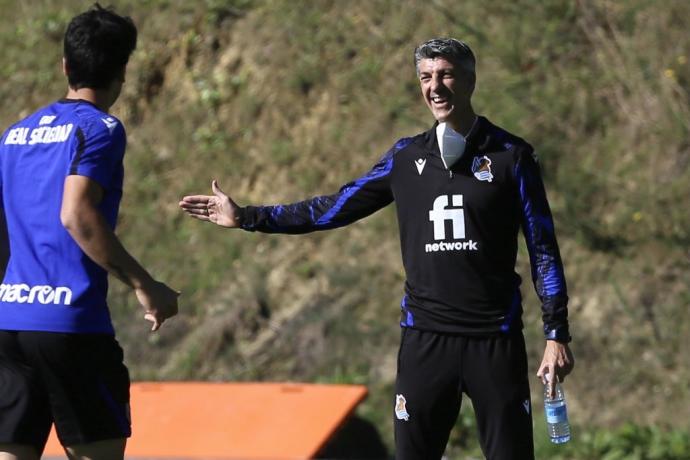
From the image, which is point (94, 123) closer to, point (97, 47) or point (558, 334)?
point (97, 47)

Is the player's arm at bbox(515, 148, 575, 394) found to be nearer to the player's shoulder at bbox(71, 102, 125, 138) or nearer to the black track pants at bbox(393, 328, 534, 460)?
the black track pants at bbox(393, 328, 534, 460)

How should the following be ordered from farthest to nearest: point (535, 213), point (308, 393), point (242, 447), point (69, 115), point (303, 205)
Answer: point (308, 393) < point (242, 447) < point (303, 205) < point (535, 213) < point (69, 115)

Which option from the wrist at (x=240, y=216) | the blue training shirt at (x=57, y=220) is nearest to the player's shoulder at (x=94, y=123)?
the blue training shirt at (x=57, y=220)

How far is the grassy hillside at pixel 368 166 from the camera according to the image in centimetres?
1027

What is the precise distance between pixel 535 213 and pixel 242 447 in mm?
4137

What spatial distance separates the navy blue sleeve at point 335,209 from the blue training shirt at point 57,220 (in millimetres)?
1212

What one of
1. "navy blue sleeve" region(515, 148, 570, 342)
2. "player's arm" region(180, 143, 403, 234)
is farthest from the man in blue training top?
"navy blue sleeve" region(515, 148, 570, 342)

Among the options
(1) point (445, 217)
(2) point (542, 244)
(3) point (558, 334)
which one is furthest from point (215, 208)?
(3) point (558, 334)

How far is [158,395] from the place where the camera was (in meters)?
9.72

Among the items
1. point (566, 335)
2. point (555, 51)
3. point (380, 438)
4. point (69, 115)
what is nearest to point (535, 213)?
point (566, 335)

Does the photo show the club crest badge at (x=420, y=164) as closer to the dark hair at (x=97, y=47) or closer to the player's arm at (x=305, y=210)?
the player's arm at (x=305, y=210)

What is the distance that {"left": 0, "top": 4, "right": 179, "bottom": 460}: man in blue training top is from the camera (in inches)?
180

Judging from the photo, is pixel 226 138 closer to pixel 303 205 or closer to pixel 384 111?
pixel 384 111

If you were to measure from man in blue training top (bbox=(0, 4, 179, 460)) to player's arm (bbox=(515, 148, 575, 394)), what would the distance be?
155cm
